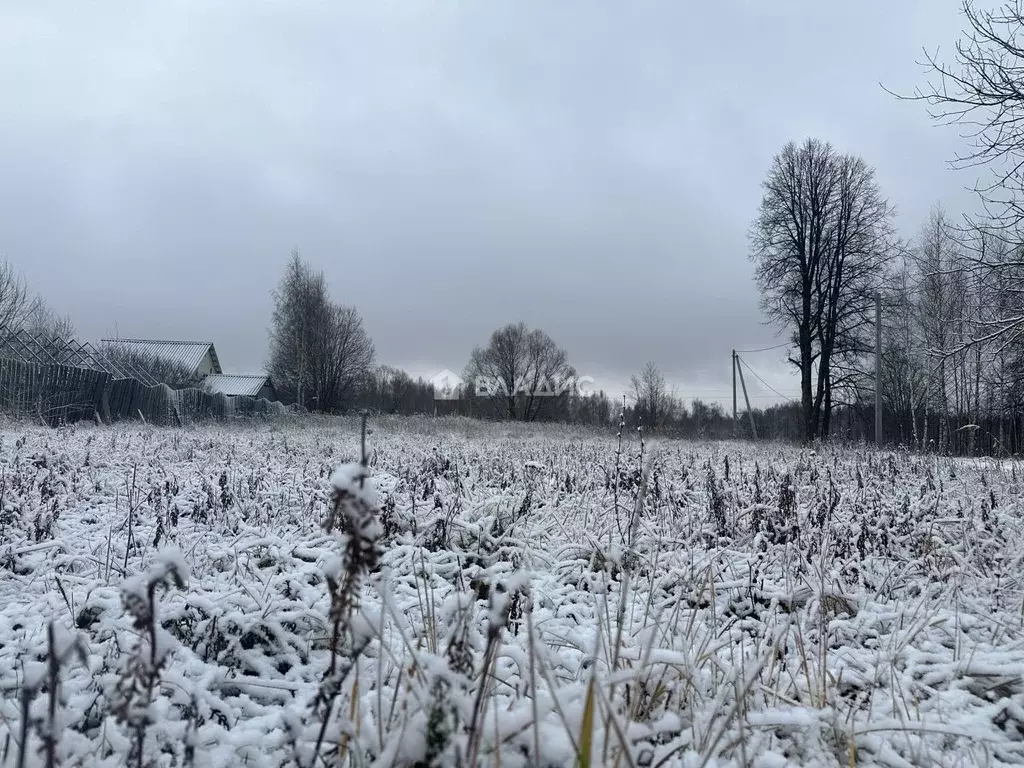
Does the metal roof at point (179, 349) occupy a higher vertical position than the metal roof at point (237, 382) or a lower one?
higher

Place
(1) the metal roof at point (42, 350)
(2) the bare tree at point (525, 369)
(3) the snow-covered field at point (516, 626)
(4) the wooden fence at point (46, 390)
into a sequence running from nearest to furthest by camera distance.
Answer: (3) the snow-covered field at point (516, 626) < (4) the wooden fence at point (46, 390) < (1) the metal roof at point (42, 350) < (2) the bare tree at point (525, 369)

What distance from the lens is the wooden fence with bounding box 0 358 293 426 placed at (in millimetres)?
13609

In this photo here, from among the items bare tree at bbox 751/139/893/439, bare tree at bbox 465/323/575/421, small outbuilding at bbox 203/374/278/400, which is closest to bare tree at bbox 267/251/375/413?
small outbuilding at bbox 203/374/278/400

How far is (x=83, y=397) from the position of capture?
1490 cm

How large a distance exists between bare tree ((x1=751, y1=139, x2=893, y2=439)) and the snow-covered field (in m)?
16.6

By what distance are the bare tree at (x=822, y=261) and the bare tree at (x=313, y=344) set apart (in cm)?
2865

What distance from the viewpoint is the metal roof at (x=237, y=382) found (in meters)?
43.0

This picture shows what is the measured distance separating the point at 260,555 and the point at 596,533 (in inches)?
82.3

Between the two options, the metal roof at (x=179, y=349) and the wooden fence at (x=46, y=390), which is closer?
the wooden fence at (x=46, y=390)

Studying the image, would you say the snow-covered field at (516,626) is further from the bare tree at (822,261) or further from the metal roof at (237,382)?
the metal roof at (237,382)

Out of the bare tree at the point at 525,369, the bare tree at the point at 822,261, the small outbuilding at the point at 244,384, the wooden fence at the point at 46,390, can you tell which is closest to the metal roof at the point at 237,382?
the small outbuilding at the point at 244,384

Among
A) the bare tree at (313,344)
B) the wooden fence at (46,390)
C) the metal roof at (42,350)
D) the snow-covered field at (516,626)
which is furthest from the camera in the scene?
the bare tree at (313,344)

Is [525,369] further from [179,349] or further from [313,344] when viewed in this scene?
[179,349]

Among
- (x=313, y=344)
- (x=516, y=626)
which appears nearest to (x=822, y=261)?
(x=516, y=626)
